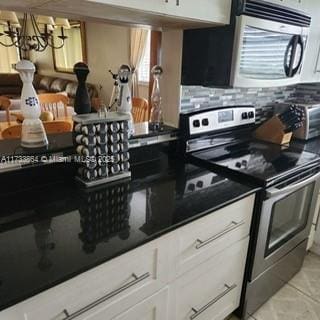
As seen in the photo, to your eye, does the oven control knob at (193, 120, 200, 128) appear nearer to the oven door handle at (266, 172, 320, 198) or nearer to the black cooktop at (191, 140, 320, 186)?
the black cooktop at (191, 140, 320, 186)

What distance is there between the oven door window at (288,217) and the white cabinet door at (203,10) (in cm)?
89

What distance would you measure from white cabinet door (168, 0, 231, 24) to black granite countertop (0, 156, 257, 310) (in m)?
0.70

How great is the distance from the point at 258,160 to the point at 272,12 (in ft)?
2.39

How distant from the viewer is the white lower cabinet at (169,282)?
0.79 m

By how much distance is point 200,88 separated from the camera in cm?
167

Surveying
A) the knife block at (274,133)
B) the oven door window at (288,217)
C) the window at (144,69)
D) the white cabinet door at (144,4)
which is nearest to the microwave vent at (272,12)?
the white cabinet door at (144,4)

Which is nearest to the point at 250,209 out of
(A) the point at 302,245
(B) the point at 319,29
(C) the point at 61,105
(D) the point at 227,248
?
(D) the point at 227,248

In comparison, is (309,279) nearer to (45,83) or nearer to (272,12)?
(272,12)

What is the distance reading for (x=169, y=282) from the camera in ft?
3.53

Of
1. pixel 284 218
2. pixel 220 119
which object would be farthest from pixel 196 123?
pixel 284 218

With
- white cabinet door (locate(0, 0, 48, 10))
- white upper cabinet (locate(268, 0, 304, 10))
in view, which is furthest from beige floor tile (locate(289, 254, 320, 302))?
white cabinet door (locate(0, 0, 48, 10))

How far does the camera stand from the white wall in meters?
4.37

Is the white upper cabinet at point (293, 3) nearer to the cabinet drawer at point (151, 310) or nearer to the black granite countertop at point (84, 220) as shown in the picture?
the black granite countertop at point (84, 220)

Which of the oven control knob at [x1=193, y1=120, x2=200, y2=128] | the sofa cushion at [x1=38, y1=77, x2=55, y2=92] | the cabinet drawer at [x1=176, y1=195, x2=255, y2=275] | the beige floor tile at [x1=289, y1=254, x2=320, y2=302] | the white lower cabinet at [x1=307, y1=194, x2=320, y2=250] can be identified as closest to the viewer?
the cabinet drawer at [x1=176, y1=195, x2=255, y2=275]
